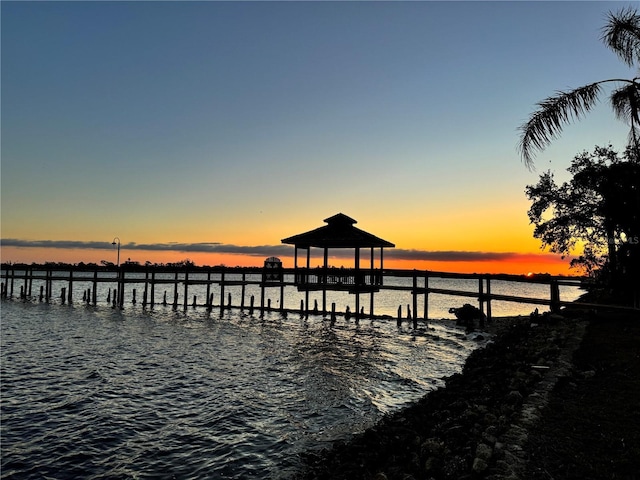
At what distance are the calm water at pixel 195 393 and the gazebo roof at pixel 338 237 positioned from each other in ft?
18.9

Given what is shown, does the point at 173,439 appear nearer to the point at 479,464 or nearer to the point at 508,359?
the point at 479,464

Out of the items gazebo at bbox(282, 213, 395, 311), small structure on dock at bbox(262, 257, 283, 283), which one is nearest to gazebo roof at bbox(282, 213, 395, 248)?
gazebo at bbox(282, 213, 395, 311)

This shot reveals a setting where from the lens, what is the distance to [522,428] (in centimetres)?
663

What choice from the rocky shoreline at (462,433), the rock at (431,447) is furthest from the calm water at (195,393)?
the rock at (431,447)

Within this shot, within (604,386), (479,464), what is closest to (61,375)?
(479,464)

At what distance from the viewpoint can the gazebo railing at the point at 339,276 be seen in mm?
25953

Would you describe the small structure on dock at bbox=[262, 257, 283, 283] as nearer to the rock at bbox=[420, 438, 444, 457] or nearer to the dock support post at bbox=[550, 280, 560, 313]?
the dock support post at bbox=[550, 280, 560, 313]

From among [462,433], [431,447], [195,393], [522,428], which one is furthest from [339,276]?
[522,428]

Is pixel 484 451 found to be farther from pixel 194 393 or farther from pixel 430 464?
pixel 194 393

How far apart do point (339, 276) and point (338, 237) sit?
2918mm

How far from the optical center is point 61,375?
14.2 meters

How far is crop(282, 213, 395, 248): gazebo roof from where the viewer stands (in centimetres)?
2519

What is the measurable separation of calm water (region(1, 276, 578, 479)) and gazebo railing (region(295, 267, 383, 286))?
327 centimetres

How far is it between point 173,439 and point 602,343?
511 inches
